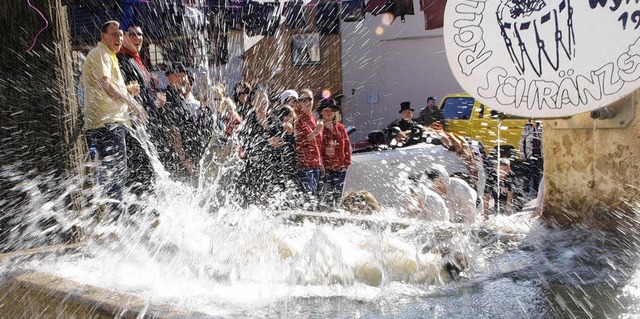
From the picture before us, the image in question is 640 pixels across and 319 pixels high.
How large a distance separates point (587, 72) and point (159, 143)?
14.1ft

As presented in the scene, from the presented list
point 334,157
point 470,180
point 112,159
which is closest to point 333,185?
point 334,157

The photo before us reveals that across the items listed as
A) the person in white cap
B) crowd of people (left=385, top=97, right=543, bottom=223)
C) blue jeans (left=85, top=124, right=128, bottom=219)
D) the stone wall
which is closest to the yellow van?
crowd of people (left=385, top=97, right=543, bottom=223)

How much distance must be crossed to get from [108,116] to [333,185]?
2591 mm

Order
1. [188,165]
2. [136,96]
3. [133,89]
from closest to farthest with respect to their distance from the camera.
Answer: [133,89] < [136,96] < [188,165]

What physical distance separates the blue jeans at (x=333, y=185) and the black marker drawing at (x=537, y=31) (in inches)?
140

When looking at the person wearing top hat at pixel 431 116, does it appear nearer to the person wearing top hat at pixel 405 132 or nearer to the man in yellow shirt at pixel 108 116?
the person wearing top hat at pixel 405 132

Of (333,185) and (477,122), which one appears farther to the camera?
(477,122)

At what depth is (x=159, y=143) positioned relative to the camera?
22.6 feet

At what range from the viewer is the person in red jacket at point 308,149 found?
705 cm

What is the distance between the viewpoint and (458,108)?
14.9 metres

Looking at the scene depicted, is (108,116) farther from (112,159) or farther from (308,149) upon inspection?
(308,149)

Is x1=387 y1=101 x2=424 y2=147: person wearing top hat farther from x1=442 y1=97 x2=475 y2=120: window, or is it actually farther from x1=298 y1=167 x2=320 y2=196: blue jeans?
x1=442 y1=97 x2=475 y2=120: window

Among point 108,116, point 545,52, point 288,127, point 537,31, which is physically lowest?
point 288,127

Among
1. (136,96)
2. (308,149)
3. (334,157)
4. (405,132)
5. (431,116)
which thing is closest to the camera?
(136,96)
